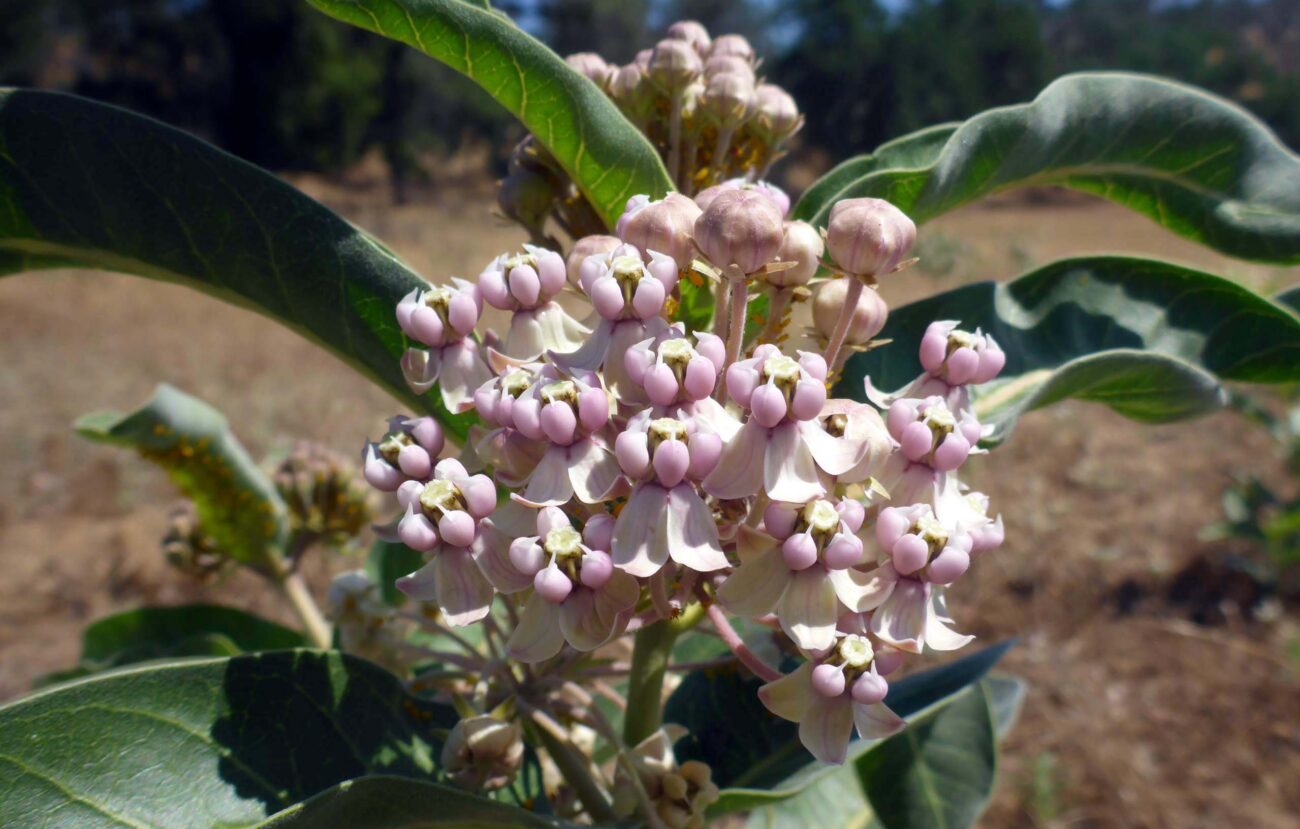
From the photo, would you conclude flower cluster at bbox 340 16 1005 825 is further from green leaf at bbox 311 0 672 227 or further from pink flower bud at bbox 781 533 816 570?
green leaf at bbox 311 0 672 227

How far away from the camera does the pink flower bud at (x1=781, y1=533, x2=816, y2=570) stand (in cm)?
72

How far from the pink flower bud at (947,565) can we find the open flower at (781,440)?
0.29 ft

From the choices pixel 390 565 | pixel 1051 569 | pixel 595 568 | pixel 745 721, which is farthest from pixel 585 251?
pixel 1051 569

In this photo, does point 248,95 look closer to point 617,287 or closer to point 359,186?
point 359,186

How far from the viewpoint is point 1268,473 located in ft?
17.5

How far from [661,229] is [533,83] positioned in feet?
0.66

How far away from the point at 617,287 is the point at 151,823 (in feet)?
1.82

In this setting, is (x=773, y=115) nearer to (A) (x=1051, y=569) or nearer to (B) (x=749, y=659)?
(B) (x=749, y=659)

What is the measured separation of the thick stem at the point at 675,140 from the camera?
42.8 inches

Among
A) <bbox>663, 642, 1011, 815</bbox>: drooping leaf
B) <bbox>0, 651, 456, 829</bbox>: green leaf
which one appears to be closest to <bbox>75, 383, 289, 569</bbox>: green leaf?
<bbox>0, 651, 456, 829</bbox>: green leaf

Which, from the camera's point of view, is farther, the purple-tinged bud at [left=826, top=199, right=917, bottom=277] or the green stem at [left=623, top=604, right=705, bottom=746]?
the green stem at [left=623, top=604, right=705, bottom=746]

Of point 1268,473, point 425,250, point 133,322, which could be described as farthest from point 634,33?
point 1268,473

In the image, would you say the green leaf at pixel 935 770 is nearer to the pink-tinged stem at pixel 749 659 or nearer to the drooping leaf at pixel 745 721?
the drooping leaf at pixel 745 721

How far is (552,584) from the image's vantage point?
2.39ft
